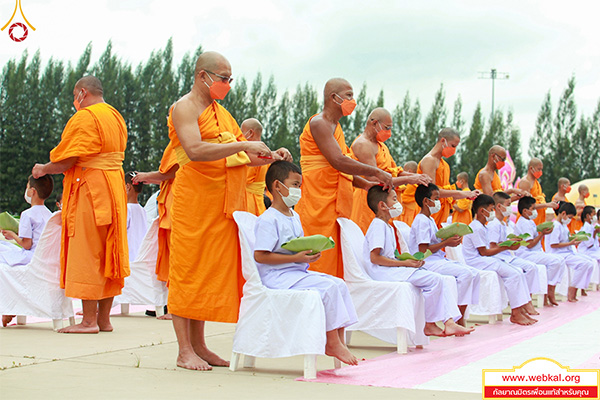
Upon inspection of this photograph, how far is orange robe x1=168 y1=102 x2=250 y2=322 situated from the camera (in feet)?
15.5

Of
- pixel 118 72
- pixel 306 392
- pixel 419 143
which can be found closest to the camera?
pixel 306 392

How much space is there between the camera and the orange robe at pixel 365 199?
7.04 metres

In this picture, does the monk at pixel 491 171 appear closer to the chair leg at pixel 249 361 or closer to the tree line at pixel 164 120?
the chair leg at pixel 249 361

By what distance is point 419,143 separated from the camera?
1508 inches

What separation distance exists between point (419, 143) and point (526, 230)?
2852 centimetres

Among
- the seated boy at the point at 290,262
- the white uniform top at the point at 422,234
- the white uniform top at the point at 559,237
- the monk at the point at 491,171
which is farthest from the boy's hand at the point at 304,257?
the white uniform top at the point at 559,237

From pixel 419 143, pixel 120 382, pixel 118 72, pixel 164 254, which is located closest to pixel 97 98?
pixel 164 254

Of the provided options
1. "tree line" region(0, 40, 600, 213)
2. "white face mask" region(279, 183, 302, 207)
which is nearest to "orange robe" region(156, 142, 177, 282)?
"white face mask" region(279, 183, 302, 207)

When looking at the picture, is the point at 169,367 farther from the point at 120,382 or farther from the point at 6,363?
the point at 6,363

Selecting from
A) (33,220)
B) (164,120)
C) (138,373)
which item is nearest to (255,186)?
(33,220)

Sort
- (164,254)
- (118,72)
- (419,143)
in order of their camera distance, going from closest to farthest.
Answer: (164,254)
(118,72)
(419,143)

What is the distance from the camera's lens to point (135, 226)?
8.97m

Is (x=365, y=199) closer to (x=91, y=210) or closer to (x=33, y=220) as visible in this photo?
(x=91, y=210)

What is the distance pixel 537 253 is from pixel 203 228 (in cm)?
626
